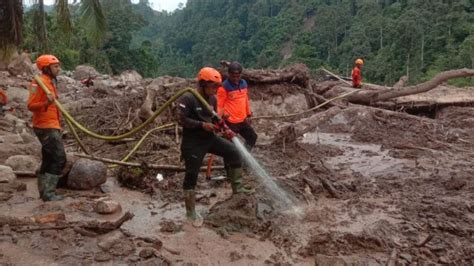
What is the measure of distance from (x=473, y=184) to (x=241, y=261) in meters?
3.65

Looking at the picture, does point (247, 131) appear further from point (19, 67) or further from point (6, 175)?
point (19, 67)

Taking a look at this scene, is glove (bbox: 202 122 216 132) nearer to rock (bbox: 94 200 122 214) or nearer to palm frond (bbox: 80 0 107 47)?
rock (bbox: 94 200 122 214)

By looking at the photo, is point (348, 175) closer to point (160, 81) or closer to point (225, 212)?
point (225, 212)

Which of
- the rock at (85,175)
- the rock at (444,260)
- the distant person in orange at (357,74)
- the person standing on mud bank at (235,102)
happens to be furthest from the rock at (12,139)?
the distant person in orange at (357,74)

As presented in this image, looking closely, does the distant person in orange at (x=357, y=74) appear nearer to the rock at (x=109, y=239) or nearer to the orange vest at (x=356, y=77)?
the orange vest at (x=356, y=77)

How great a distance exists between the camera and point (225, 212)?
506cm

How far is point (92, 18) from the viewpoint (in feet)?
23.9

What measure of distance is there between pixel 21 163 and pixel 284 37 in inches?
2600

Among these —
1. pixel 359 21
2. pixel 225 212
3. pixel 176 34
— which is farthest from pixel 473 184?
pixel 176 34

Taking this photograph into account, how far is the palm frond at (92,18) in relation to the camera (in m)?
7.26

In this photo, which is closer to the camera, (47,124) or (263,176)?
(47,124)

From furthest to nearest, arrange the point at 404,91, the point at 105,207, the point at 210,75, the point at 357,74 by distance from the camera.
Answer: the point at 357,74 → the point at 404,91 → the point at 105,207 → the point at 210,75

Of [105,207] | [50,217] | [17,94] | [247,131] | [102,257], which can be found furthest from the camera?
[17,94]

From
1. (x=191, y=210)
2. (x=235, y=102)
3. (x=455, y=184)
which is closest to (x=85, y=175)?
(x=191, y=210)
